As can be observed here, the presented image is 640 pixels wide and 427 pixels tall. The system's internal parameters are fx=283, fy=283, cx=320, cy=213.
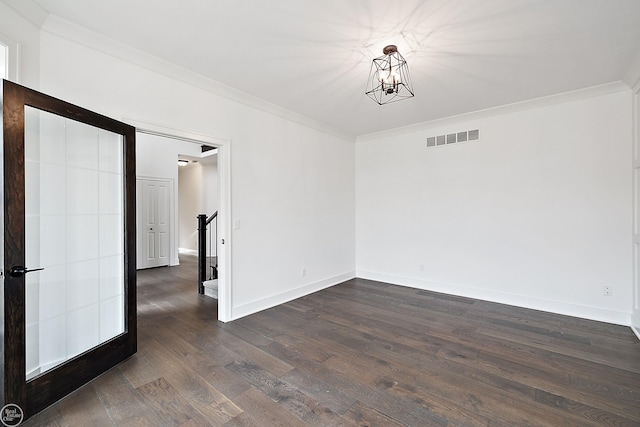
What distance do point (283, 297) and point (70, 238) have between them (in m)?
2.65

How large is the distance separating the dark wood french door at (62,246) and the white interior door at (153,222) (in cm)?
452

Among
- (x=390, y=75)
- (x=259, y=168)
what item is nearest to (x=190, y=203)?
(x=259, y=168)

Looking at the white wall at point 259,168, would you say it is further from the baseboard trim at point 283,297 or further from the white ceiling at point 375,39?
the white ceiling at point 375,39

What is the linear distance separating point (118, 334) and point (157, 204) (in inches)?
195

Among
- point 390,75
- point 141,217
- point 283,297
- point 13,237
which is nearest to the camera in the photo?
point 13,237

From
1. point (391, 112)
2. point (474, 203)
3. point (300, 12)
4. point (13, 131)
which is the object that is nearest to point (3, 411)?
point (13, 131)

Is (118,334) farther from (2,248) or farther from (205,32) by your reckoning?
(205,32)

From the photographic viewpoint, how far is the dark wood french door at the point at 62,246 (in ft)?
5.86

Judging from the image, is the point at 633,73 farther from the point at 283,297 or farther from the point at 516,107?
the point at 283,297

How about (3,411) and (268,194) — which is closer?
(3,411)

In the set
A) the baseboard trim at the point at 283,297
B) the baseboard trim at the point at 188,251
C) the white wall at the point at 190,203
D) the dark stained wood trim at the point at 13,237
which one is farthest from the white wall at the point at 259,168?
the white wall at the point at 190,203

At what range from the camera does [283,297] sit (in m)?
4.21

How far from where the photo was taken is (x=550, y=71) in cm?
305

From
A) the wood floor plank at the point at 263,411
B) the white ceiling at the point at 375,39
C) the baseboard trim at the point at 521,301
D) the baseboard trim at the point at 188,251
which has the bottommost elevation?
the wood floor plank at the point at 263,411
